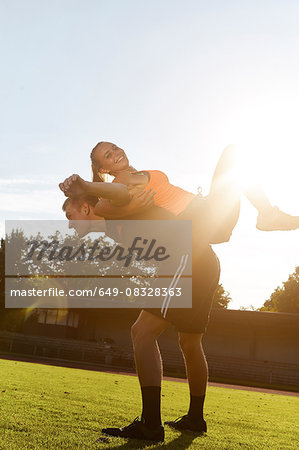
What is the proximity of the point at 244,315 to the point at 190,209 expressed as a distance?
1245 inches

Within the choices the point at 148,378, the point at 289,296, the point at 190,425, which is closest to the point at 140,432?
the point at 148,378

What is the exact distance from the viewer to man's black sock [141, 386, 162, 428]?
2904 millimetres

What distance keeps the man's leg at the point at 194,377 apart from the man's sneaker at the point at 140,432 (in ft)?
1.78

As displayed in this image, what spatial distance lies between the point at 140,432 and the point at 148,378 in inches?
12.9

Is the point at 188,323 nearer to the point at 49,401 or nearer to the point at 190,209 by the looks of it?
the point at 190,209

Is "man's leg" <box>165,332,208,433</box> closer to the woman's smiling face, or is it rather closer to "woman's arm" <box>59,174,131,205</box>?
"woman's arm" <box>59,174,131,205</box>

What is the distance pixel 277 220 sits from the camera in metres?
3.15

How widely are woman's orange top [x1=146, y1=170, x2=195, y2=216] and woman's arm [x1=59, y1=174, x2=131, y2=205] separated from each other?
27 centimetres

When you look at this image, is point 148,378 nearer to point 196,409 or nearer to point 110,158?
point 196,409

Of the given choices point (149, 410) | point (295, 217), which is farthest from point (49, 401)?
point (295, 217)

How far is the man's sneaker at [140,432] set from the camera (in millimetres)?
2824

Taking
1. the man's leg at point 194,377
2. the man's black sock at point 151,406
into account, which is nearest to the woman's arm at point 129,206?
the man's leg at point 194,377

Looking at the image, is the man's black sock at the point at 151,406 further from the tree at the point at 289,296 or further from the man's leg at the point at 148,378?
the tree at the point at 289,296

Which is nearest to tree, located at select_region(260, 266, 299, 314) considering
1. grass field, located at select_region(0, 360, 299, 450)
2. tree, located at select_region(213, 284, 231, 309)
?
tree, located at select_region(213, 284, 231, 309)
